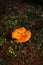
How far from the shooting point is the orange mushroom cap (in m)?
6.05

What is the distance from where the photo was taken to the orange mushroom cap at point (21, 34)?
19.9 feet

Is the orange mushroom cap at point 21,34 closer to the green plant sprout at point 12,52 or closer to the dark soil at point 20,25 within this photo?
the dark soil at point 20,25

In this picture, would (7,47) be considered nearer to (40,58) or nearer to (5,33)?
(5,33)

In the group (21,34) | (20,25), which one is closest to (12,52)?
(21,34)

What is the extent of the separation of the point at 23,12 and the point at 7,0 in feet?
2.75

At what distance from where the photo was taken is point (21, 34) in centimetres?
613

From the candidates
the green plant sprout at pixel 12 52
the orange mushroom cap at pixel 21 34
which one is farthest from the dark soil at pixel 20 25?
the orange mushroom cap at pixel 21 34

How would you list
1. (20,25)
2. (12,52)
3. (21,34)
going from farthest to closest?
1. (20,25)
2. (21,34)
3. (12,52)

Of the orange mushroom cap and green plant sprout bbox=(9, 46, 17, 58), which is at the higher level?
the orange mushroom cap

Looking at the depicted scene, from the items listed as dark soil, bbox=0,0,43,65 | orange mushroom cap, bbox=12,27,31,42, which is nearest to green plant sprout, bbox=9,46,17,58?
dark soil, bbox=0,0,43,65

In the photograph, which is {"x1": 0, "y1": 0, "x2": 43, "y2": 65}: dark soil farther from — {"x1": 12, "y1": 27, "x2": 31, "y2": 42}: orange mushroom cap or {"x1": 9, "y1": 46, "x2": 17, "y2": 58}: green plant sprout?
{"x1": 12, "y1": 27, "x2": 31, "y2": 42}: orange mushroom cap

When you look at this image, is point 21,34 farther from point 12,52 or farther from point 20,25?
point 12,52

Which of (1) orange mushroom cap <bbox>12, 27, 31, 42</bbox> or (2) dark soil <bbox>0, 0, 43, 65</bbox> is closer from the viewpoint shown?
(2) dark soil <bbox>0, 0, 43, 65</bbox>

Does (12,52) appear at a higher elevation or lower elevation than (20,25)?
lower
